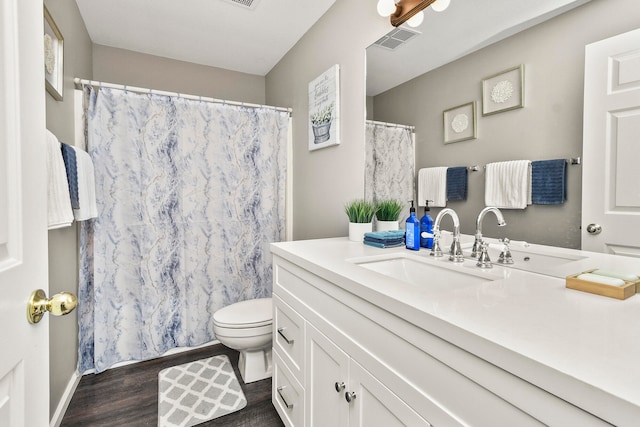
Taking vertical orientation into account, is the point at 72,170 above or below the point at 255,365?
above

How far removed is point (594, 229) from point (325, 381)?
38.3 inches

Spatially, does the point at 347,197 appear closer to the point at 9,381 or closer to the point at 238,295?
the point at 238,295

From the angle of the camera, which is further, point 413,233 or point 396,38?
point 396,38

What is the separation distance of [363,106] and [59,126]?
165 centimetres

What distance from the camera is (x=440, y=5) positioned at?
4.58ft

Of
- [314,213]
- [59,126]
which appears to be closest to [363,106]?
[314,213]

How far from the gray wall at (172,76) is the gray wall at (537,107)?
2.21 metres

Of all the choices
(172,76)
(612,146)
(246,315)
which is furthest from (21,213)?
(172,76)

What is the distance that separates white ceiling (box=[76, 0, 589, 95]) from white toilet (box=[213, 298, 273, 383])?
1.48m

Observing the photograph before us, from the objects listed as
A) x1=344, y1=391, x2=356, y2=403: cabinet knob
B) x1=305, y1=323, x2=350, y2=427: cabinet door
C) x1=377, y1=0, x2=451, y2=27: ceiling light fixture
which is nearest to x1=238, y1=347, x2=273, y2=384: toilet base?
x1=305, y1=323, x2=350, y2=427: cabinet door

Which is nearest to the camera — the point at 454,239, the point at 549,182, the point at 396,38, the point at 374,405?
the point at 374,405

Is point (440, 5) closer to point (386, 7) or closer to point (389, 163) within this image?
point (386, 7)

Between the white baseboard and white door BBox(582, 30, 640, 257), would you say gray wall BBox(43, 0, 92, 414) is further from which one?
white door BBox(582, 30, 640, 257)

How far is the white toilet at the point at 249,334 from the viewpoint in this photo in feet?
6.03
